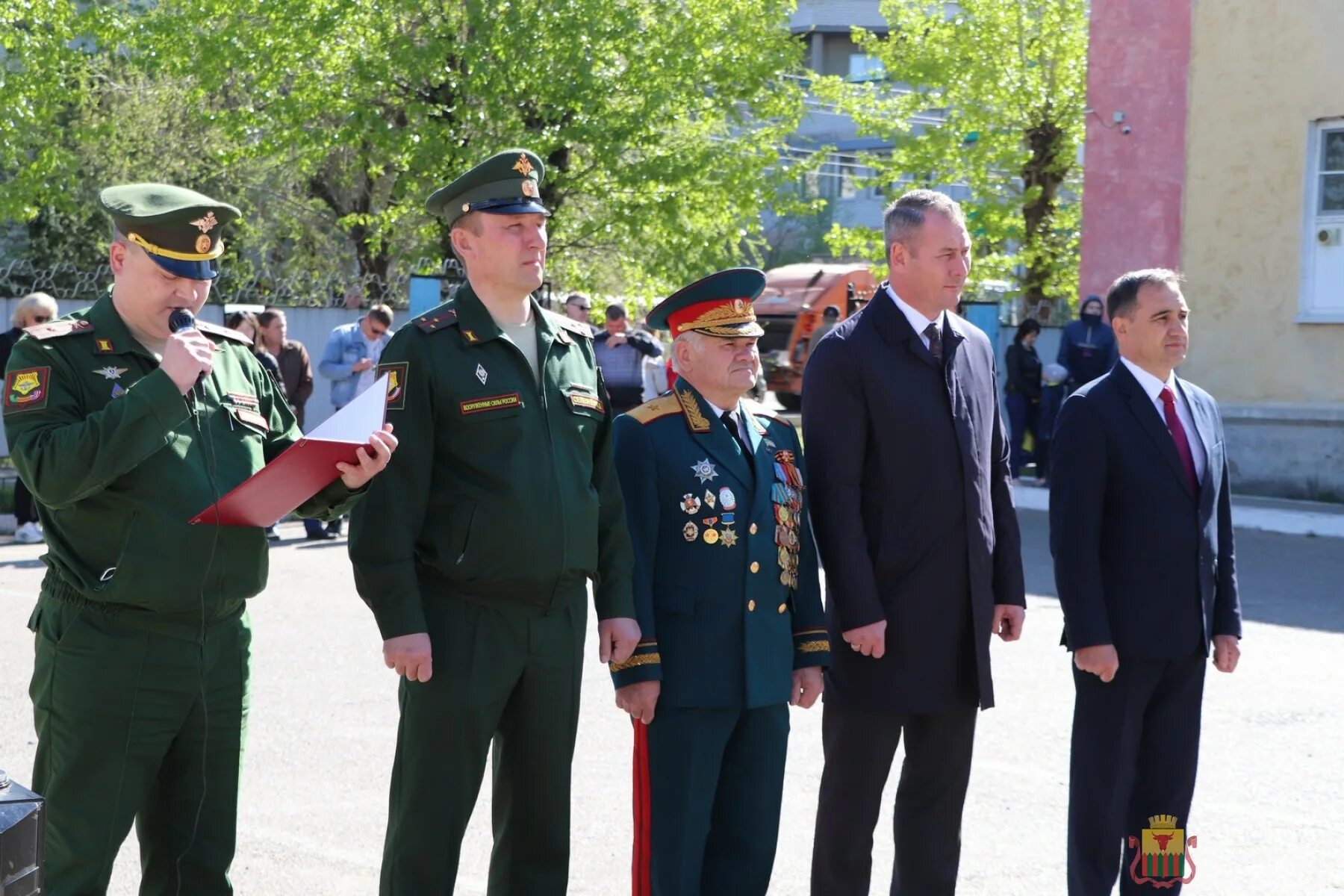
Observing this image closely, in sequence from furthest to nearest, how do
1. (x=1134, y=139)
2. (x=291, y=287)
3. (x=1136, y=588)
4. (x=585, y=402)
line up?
(x=291, y=287) < (x=1134, y=139) < (x=1136, y=588) < (x=585, y=402)

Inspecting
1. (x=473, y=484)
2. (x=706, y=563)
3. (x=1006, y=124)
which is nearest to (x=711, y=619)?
(x=706, y=563)

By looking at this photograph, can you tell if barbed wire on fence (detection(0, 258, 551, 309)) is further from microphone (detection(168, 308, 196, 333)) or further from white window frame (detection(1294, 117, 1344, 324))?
microphone (detection(168, 308, 196, 333))

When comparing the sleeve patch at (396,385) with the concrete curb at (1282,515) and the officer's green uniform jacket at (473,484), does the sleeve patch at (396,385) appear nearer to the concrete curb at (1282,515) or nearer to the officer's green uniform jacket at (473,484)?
the officer's green uniform jacket at (473,484)

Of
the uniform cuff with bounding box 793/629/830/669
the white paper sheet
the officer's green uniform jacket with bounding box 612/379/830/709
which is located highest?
the white paper sheet

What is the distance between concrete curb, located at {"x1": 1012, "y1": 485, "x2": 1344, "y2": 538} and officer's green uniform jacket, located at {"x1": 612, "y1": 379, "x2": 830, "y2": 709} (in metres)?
8.86

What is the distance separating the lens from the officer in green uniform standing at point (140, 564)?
343cm

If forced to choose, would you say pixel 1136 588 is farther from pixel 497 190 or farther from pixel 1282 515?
pixel 1282 515

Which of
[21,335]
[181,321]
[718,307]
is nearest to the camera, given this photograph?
[181,321]

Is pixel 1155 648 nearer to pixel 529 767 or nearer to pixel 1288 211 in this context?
pixel 529 767

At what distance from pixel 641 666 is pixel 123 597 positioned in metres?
1.27

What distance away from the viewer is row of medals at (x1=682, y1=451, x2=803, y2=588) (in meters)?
4.06

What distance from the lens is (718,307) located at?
4.12 meters

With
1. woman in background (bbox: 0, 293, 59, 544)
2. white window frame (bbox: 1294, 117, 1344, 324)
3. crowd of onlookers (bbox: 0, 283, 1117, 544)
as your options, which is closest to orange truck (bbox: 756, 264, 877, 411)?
crowd of onlookers (bbox: 0, 283, 1117, 544)

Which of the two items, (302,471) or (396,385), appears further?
(396,385)
